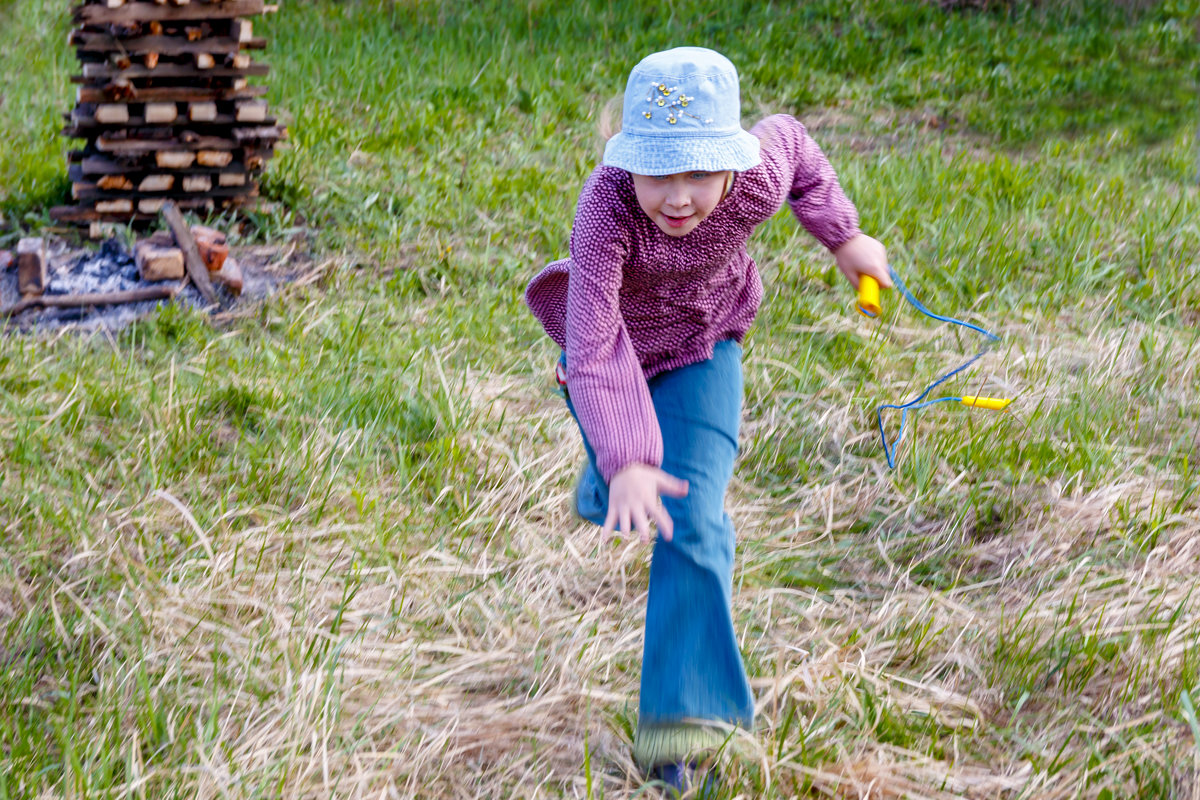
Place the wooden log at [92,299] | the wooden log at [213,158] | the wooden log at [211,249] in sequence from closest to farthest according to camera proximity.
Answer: the wooden log at [92,299] < the wooden log at [211,249] < the wooden log at [213,158]

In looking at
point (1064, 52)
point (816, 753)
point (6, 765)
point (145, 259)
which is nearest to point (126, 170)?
point (145, 259)

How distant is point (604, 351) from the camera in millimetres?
2043

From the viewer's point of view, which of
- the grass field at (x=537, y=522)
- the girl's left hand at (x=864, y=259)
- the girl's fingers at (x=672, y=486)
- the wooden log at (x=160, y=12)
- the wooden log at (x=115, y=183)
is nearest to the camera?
the girl's fingers at (x=672, y=486)

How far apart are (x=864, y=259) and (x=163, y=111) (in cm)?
381

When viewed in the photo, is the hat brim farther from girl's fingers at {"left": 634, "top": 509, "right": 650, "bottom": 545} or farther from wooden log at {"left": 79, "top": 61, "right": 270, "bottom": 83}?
wooden log at {"left": 79, "top": 61, "right": 270, "bottom": 83}

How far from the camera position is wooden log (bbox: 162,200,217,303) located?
436cm

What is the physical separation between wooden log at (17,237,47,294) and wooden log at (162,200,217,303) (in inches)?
20.9

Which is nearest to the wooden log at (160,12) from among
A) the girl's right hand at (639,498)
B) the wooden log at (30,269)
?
the wooden log at (30,269)

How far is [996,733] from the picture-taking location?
2312mm

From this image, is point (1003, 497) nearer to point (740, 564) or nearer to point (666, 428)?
point (740, 564)

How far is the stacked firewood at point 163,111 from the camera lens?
4887 millimetres

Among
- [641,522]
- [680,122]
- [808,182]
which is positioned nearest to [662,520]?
[641,522]

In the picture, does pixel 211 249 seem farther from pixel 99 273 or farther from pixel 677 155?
pixel 677 155

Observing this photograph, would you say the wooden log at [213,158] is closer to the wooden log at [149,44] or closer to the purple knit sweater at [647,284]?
the wooden log at [149,44]
